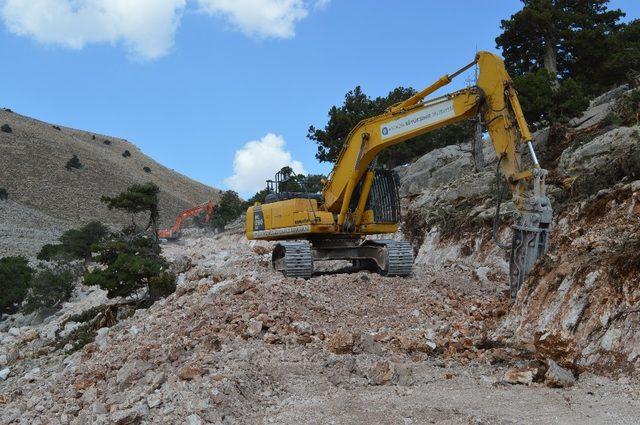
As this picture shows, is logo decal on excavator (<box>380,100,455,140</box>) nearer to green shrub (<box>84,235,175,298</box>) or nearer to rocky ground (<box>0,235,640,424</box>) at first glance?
rocky ground (<box>0,235,640,424</box>)

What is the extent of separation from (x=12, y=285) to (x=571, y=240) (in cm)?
2678

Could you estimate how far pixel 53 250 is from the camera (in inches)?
1522

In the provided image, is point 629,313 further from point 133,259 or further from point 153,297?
point 133,259

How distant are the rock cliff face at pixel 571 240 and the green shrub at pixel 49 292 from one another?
15.8m

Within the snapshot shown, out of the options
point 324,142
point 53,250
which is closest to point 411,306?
point 324,142

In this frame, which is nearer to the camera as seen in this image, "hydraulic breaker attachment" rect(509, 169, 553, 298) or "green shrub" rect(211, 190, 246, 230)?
"hydraulic breaker attachment" rect(509, 169, 553, 298)

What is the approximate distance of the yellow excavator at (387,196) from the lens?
9.06 m

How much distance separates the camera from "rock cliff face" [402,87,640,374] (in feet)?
20.2

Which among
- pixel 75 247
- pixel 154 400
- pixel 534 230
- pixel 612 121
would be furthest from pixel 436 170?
pixel 75 247

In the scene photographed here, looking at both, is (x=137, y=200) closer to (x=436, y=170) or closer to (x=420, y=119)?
(x=436, y=170)

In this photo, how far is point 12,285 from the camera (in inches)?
1105

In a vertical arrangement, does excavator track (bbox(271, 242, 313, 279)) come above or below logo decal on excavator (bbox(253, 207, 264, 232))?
below

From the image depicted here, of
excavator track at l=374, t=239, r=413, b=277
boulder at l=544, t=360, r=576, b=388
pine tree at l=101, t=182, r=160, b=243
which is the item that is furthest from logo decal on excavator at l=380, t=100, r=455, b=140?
pine tree at l=101, t=182, r=160, b=243

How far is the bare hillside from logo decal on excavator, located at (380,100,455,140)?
41800mm
